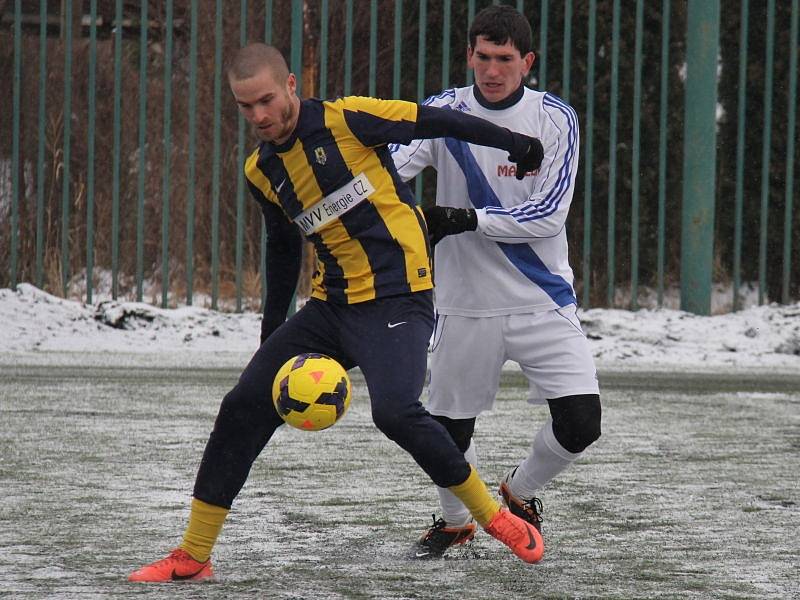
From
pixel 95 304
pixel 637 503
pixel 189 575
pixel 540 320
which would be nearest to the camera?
pixel 189 575

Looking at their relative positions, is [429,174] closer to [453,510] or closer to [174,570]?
[453,510]

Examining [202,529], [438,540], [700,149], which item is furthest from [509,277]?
[700,149]

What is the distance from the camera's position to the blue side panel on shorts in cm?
517

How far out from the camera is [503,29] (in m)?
5.07

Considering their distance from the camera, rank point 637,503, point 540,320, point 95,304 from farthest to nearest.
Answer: point 95,304, point 637,503, point 540,320

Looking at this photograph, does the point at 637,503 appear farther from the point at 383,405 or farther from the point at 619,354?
the point at 619,354

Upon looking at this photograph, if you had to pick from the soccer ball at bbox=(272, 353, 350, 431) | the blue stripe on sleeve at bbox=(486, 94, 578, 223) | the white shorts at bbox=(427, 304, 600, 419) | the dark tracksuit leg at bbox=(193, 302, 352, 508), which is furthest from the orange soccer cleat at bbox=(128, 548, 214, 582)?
the blue stripe on sleeve at bbox=(486, 94, 578, 223)

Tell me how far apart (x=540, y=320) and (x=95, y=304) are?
739cm

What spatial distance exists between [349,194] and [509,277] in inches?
31.8

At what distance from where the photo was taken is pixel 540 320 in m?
5.11

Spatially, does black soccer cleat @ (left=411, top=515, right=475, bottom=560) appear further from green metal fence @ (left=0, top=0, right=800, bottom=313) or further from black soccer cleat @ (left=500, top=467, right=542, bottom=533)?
green metal fence @ (left=0, top=0, right=800, bottom=313)

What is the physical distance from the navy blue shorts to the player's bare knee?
1.90 feet

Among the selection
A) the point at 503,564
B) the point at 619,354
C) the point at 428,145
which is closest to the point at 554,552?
the point at 503,564

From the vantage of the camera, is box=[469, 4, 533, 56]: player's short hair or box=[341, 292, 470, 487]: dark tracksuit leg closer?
box=[341, 292, 470, 487]: dark tracksuit leg
